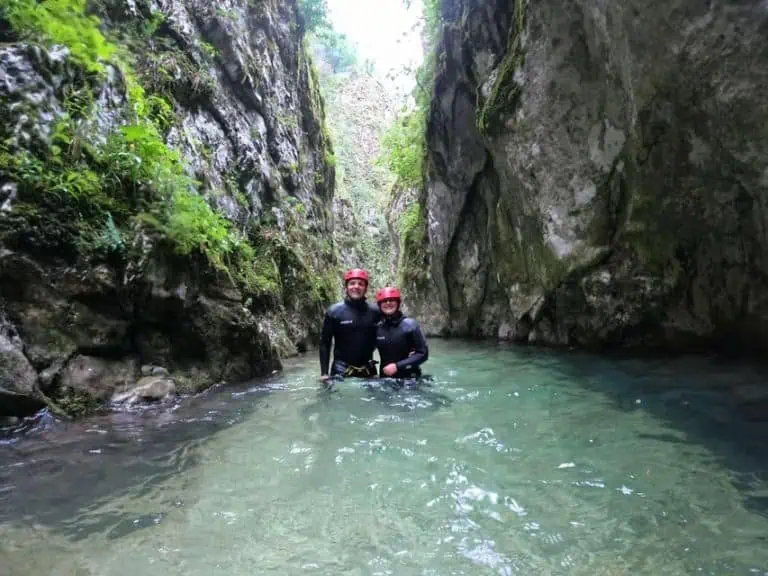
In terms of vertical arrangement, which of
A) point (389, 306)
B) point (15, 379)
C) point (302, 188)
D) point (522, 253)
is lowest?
point (15, 379)

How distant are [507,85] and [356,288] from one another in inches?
206

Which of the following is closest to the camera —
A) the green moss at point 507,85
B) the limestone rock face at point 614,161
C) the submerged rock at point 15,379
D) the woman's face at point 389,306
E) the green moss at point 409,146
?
the submerged rock at point 15,379

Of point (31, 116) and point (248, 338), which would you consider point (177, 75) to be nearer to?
point (31, 116)

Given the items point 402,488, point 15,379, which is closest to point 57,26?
point 15,379

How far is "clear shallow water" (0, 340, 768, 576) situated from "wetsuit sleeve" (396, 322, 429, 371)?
0.93 m

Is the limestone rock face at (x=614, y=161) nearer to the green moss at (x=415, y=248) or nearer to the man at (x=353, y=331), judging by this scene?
the green moss at (x=415, y=248)

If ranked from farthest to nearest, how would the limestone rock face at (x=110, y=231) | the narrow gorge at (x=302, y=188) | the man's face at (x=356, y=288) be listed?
the man's face at (x=356, y=288) < the narrow gorge at (x=302, y=188) < the limestone rock face at (x=110, y=231)

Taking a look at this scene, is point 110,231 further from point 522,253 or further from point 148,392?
point 522,253

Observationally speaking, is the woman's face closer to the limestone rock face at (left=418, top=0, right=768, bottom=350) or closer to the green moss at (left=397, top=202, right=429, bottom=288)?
the limestone rock face at (left=418, top=0, right=768, bottom=350)

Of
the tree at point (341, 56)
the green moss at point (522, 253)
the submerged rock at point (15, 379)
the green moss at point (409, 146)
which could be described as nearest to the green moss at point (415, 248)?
the green moss at point (409, 146)

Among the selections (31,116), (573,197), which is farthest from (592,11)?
(31,116)

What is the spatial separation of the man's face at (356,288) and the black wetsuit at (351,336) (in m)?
0.08

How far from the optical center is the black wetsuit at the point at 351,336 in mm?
6895

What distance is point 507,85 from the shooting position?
950 centimetres
